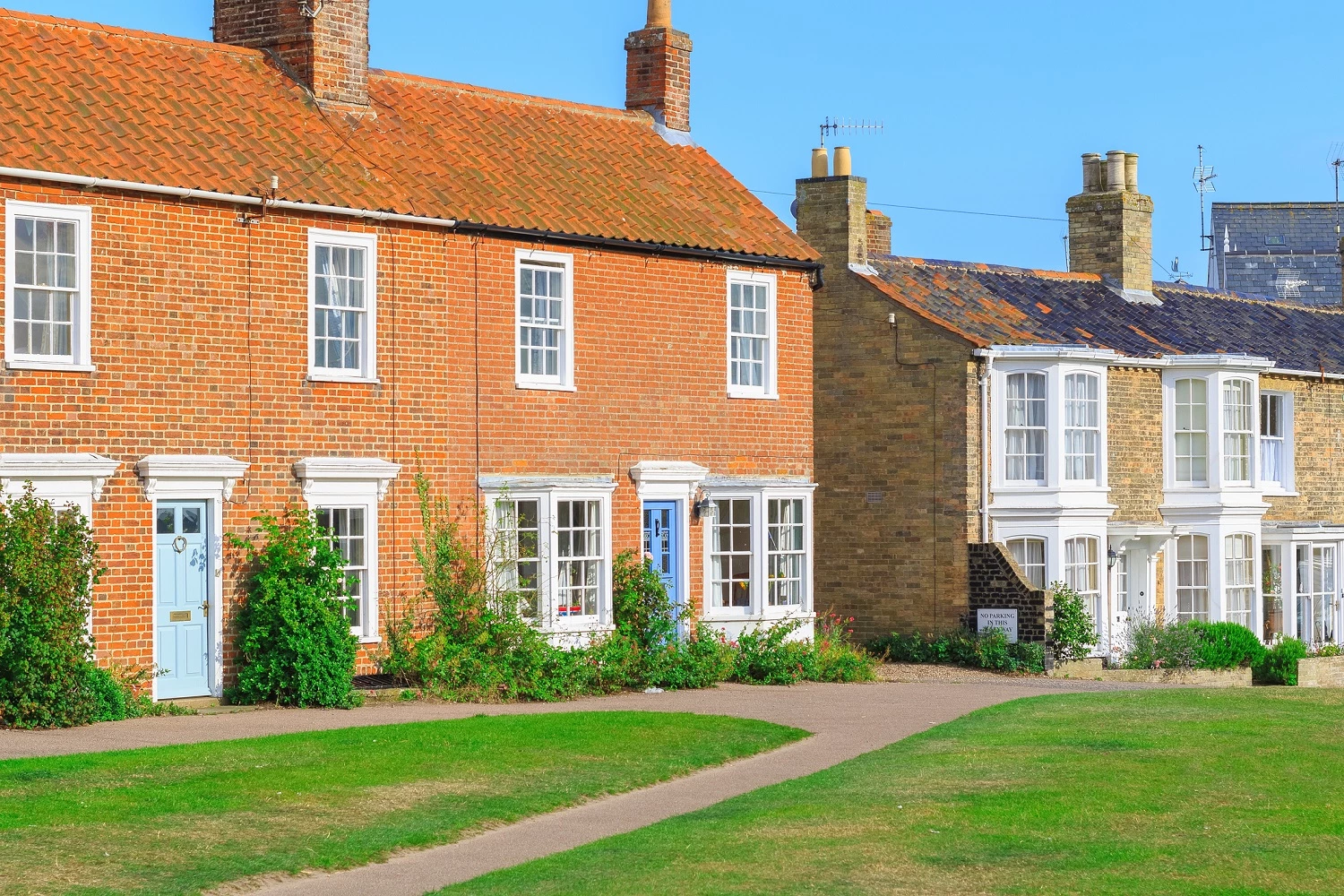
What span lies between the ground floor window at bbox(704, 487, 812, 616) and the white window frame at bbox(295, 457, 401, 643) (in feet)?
19.1

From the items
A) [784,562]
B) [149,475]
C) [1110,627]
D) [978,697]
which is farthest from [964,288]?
[149,475]

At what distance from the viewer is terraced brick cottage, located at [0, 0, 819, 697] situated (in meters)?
21.2

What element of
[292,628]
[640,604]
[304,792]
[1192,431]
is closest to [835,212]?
[1192,431]

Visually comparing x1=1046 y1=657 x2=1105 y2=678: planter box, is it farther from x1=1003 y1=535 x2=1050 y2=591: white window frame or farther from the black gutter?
the black gutter

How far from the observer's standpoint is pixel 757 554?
28.5 m

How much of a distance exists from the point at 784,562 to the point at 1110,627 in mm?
8215

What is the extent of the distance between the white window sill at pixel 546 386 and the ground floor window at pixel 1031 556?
10173 mm

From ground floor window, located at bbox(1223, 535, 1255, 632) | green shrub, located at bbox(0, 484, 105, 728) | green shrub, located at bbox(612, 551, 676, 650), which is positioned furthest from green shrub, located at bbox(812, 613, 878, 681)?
green shrub, located at bbox(0, 484, 105, 728)

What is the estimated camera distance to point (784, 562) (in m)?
29.0

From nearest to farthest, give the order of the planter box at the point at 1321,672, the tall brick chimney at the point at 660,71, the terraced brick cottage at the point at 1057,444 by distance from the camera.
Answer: the tall brick chimney at the point at 660,71
the terraced brick cottage at the point at 1057,444
the planter box at the point at 1321,672

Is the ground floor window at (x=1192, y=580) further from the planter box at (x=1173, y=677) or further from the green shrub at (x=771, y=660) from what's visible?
the green shrub at (x=771, y=660)

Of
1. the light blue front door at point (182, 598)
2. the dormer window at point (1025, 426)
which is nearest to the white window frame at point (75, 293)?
the light blue front door at point (182, 598)

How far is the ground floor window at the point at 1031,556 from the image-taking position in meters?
33.0

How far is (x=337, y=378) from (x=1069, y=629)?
13806mm
